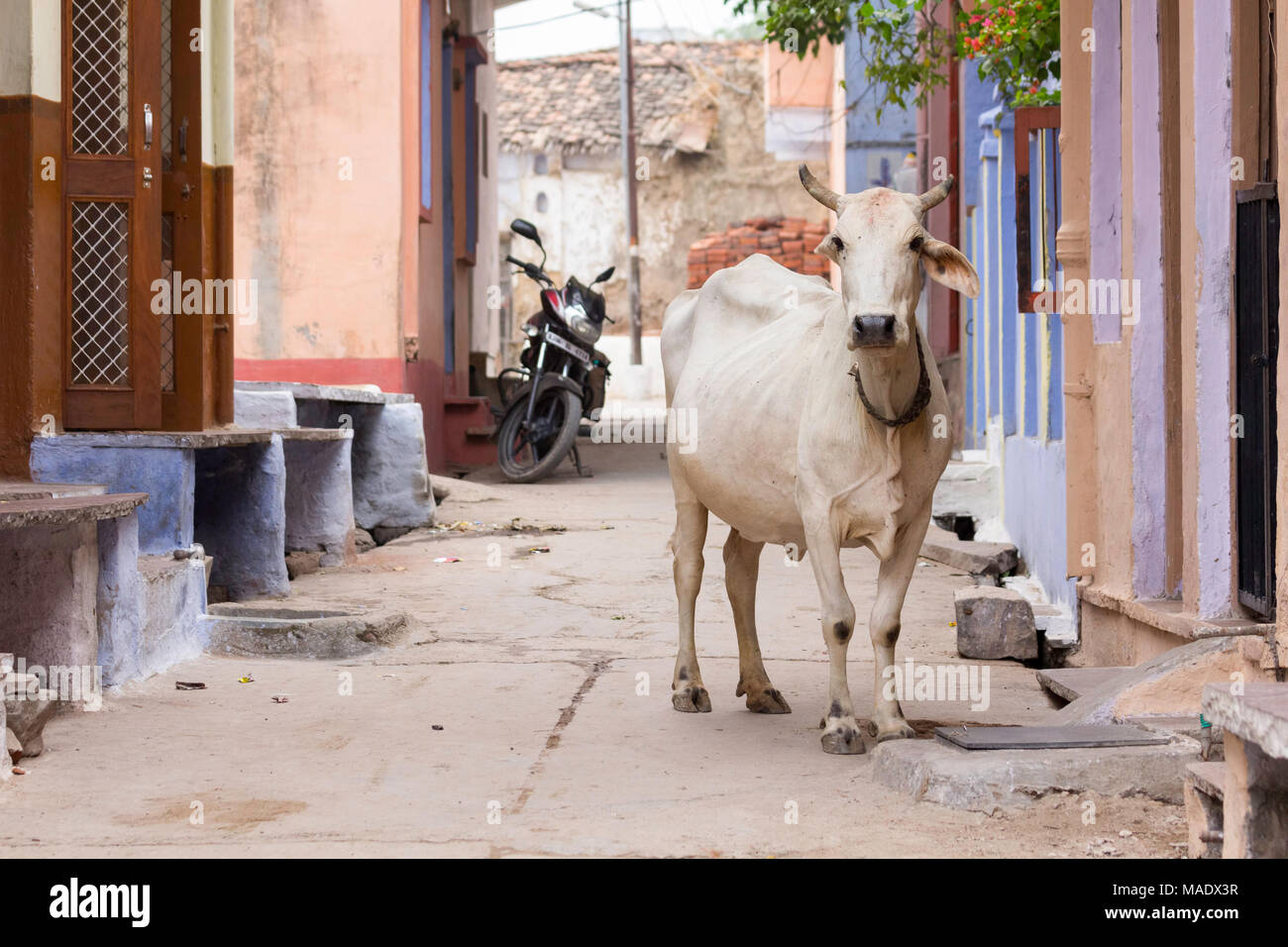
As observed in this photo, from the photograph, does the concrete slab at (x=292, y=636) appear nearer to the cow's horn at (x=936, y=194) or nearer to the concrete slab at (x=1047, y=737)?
the concrete slab at (x=1047, y=737)

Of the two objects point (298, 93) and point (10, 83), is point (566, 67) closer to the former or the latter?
point (298, 93)

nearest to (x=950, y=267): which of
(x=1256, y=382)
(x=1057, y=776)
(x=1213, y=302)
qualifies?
(x=1213, y=302)

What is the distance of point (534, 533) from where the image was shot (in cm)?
1052

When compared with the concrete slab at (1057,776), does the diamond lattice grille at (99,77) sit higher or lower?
higher

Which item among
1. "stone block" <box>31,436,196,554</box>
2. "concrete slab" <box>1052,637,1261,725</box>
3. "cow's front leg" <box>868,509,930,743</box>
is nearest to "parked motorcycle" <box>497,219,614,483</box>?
"stone block" <box>31,436,196,554</box>

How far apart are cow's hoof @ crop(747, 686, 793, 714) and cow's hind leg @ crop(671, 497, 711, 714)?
0.19 m

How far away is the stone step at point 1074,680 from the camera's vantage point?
205 inches

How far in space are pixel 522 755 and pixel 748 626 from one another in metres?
1.14

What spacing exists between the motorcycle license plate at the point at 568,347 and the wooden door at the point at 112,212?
26.1 feet

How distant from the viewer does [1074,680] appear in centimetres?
536

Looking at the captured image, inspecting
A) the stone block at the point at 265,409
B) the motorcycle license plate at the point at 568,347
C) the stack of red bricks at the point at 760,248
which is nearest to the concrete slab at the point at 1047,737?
the stone block at the point at 265,409

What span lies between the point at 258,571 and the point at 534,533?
293cm

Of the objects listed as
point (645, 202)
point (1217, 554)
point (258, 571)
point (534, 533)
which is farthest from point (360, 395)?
point (645, 202)

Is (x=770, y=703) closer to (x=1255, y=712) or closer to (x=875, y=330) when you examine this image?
(x=875, y=330)
